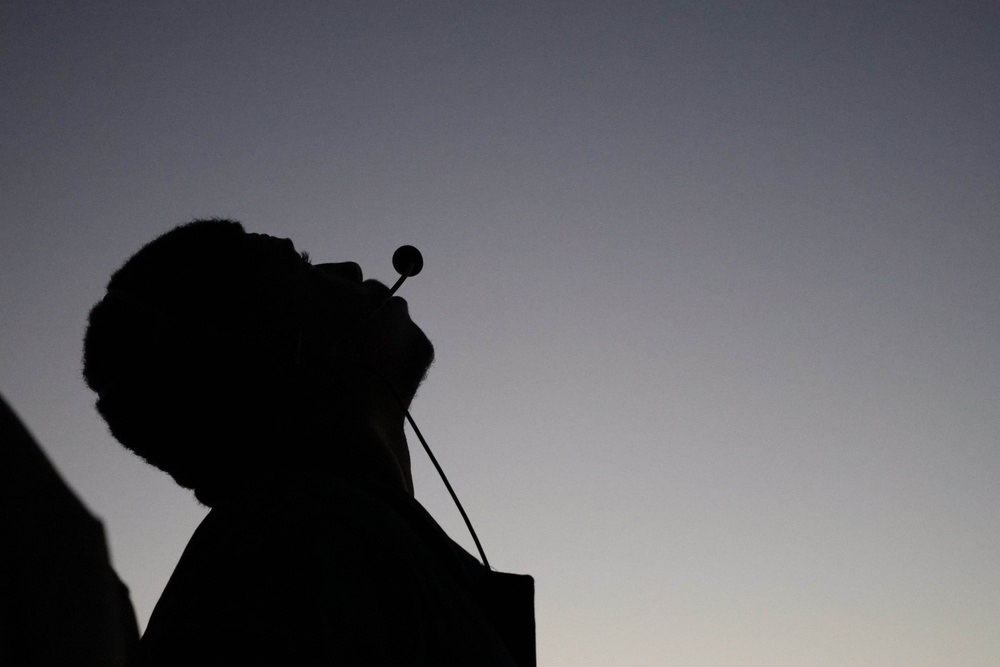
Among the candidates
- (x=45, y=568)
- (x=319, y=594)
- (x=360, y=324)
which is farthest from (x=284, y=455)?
(x=45, y=568)

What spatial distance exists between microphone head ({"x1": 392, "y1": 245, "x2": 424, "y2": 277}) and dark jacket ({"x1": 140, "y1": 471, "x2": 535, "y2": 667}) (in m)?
0.98

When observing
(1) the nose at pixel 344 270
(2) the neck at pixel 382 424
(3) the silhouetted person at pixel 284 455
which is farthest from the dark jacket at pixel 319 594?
(1) the nose at pixel 344 270

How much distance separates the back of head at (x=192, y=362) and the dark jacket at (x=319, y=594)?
37cm

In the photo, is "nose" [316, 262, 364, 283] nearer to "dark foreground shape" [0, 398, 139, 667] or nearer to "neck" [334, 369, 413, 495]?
"neck" [334, 369, 413, 495]

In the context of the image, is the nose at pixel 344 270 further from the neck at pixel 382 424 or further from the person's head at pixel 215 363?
the neck at pixel 382 424

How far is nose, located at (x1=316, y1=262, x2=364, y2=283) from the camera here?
8.30 ft

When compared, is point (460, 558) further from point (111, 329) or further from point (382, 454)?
point (111, 329)

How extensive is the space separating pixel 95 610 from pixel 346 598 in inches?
41.0

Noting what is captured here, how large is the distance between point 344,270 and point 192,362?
667 mm

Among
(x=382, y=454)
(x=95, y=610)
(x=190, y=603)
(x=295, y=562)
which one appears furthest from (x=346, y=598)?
(x=95, y=610)

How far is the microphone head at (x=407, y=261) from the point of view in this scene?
8.62 feet

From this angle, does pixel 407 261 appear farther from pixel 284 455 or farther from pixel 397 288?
pixel 284 455

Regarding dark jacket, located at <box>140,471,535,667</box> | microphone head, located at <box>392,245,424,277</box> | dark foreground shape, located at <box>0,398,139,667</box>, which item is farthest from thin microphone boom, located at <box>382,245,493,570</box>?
dark foreground shape, located at <box>0,398,139,667</box>

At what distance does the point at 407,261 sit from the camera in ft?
8.64
